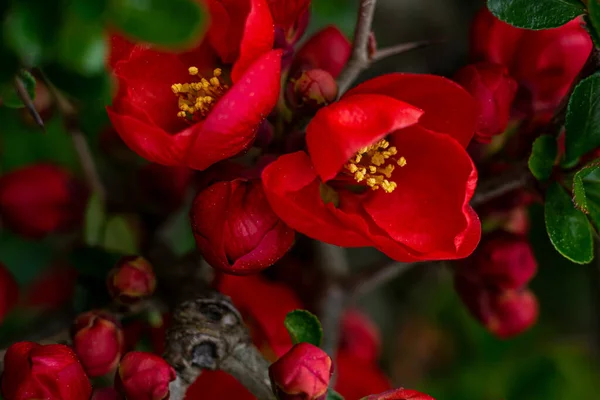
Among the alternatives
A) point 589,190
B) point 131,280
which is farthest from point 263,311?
point 589,190

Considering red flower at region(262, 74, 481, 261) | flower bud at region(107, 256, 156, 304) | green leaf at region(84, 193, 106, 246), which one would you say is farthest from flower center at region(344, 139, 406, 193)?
green leaf at region(84, 193, 106, 246)

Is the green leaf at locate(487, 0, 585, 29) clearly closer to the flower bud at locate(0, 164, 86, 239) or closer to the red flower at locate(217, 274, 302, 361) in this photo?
the red flower at locate(217, 274, 302, 361)

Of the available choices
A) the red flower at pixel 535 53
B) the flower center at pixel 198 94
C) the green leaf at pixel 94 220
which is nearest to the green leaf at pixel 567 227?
the red flower at pixel 535 53

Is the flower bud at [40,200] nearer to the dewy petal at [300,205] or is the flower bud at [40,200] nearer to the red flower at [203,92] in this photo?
the red flower at [203,92]

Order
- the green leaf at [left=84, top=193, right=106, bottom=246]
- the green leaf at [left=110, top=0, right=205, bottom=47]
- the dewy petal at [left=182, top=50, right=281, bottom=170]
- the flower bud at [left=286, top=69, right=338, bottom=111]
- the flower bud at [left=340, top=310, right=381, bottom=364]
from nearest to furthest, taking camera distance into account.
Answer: the green leaf at [left=110, top=0, right=205, bottom=47]
the dewy petal at [left=182, top=50, right=281, bottom=170]
the flower bud at [left=286, top=69, right=338, bottom=111]
the green leaf at [left=84, top=193, right=106, bottom=246]
the flower bud at [left=340, top=310, right=381, bottom=364]

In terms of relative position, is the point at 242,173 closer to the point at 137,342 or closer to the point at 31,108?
the point at 31,108

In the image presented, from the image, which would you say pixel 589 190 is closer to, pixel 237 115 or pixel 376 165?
pixel 376 165
